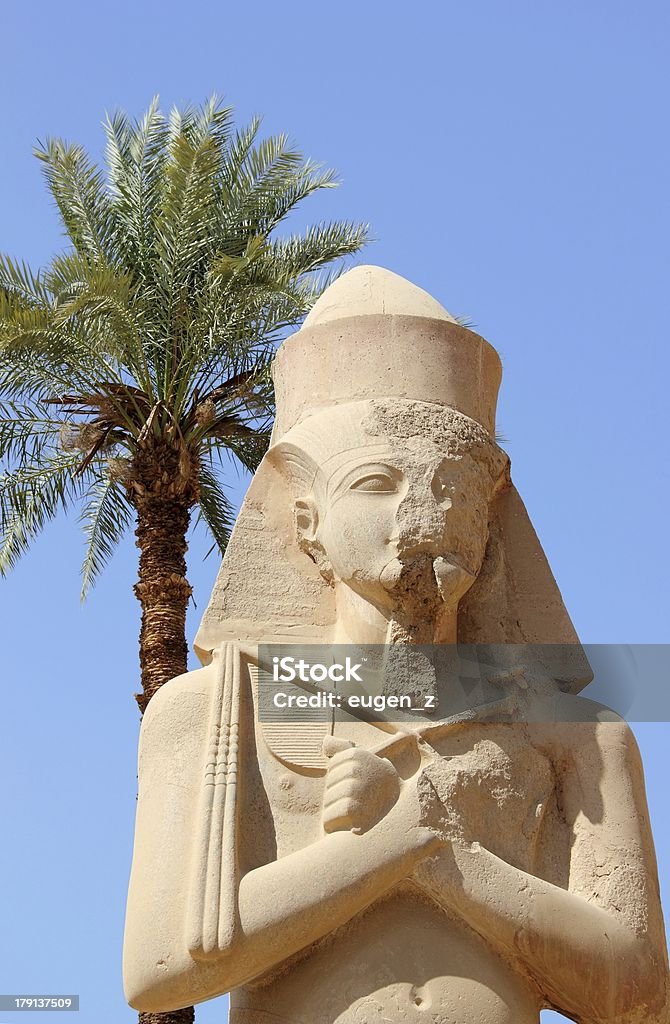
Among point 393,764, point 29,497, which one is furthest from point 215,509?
point 393,764

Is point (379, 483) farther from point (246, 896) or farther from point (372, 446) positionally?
point (246, 896)

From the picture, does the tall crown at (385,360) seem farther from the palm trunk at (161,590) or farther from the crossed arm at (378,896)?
the palm trunk at (161,590)

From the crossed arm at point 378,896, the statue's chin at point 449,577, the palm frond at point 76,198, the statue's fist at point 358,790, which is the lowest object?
the crossed arm at point 378,896

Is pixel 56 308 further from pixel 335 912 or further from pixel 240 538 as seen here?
pixel 335 912

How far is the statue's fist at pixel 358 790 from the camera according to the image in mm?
4941

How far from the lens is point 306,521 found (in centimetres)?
556

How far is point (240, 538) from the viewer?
5688 mm

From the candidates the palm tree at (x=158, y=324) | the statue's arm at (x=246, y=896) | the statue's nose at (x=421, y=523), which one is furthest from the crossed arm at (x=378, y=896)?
the palm tree at (x=158, y=324)

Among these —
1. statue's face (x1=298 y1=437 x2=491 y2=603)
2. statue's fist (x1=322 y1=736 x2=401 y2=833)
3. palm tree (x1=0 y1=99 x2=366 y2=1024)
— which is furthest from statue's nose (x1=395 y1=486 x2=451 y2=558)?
palm tree (x1=0 y1=99 x2=366 y2=1024)

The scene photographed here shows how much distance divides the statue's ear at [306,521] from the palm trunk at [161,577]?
687cm

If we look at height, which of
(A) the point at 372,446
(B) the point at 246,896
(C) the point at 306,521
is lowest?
(B) the point at 246,896

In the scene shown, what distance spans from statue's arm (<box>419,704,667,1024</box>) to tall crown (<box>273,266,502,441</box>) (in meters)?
1.26

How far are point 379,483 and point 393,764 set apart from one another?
0.93 metres

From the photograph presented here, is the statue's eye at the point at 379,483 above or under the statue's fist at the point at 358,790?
above
